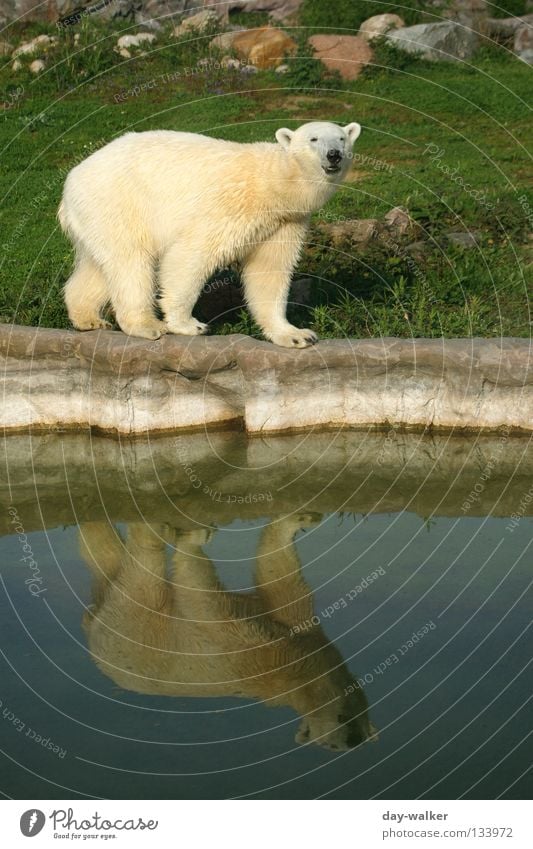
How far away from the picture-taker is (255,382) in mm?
7941

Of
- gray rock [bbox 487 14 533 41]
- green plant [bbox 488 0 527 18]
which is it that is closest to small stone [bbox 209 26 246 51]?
gray rock [bbox 487 14 533 41]

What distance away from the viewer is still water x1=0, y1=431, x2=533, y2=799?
452 centimetres

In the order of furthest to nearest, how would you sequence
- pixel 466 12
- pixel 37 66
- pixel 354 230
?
pixel 466 12, pixel 37 66, pixel 354 230

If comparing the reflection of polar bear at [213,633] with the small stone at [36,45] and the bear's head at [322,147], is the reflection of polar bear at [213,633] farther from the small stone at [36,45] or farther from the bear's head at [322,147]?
the small stone at [36,45]

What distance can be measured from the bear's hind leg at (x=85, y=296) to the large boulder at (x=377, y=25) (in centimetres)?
1028

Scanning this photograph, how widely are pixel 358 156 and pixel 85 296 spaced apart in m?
6.06

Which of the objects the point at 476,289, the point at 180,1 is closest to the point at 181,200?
the point at 476,289

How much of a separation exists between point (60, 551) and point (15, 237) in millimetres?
5867

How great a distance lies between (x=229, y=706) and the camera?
493 centimetres

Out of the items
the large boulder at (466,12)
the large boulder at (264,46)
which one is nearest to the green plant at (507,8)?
the large boulder at (466,12)

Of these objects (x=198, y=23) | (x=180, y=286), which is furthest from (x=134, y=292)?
(x=198, y=23)

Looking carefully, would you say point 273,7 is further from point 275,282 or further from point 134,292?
point 134,292

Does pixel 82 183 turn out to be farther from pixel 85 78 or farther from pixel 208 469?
pixel 85 78
